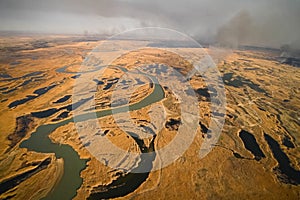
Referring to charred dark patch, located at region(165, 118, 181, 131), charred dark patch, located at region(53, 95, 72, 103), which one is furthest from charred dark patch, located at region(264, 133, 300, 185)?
charred dark patch, located at region(53, 95, 72, 103)

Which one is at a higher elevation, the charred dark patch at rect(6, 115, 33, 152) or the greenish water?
the greenish water

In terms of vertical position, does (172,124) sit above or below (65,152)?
above

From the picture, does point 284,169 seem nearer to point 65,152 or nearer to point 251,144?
point 251,144

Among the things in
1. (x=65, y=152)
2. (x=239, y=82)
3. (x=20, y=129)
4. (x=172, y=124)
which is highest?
(x=172, y=124)

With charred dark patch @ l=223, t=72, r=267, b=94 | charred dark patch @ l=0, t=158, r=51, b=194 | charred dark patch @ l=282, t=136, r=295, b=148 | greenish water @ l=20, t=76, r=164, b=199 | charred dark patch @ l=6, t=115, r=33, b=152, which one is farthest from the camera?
charred dark patch @ l=223, t=72, r=267, b=94

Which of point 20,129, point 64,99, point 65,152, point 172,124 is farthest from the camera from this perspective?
point 64,99

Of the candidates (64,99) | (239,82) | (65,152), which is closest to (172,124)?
(65,152)

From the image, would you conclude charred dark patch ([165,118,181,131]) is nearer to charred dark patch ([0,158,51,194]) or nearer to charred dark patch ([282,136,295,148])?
charred dark patch ([282,136,295,148])

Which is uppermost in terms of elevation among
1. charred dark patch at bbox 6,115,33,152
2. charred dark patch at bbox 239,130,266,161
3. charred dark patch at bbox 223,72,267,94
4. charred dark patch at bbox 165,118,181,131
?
charred dark patch at bbox 165,118,181,131

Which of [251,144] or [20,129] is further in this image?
[20,129]

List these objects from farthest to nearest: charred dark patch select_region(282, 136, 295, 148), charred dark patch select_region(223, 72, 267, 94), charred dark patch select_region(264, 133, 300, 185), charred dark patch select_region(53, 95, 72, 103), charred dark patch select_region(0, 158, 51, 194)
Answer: charred dark patch select_region(223, 72, 267, 94)
charred dark patch select_region(53, 95, 72, 103)
charred dark patch select_region(282, 136, 295, 148)
charred dark patch select_region(264, 133, 300, 185)
charred dark patch select_region(0, 158, 51, 194)

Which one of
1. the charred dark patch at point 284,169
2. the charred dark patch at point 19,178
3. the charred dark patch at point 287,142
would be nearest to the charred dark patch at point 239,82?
the charred dark patch at point 287,142

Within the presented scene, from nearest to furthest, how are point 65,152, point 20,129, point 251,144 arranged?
point 65,152, point 251,144, point 20,129

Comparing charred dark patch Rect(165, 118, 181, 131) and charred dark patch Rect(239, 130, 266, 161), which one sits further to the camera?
charred dark patch Rect(165, 118, 181, 131)
